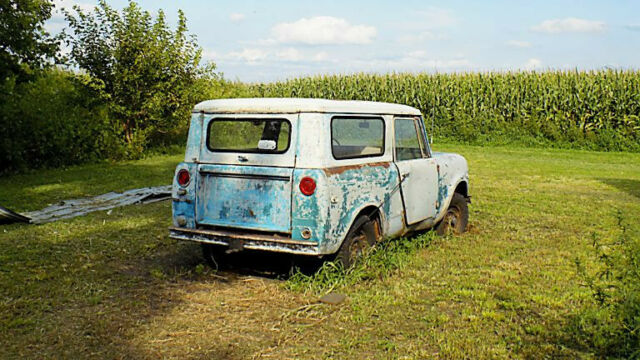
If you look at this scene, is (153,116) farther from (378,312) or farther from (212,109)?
(378,312)

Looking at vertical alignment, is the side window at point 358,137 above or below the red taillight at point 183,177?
above

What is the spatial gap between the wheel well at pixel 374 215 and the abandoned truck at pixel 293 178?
0.01 m

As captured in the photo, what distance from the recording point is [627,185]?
13.6 meters

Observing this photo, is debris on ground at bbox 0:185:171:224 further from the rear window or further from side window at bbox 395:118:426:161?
side window at bbox 395:118:426:161

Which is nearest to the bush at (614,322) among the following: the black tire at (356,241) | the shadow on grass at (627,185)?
the black tire at (356,241)

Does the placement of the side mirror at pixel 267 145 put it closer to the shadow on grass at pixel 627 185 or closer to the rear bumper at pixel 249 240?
the rear bumper at pixel 249 240

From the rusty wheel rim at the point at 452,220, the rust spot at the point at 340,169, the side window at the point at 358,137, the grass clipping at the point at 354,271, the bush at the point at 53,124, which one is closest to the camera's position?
the rust spot at the point at 340,169

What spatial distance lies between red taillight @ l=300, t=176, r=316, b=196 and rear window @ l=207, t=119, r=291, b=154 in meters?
0.50

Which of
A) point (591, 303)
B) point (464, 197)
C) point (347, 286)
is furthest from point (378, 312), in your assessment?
point (464, 197)

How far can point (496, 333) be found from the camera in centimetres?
482

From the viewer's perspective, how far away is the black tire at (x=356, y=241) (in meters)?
6.05

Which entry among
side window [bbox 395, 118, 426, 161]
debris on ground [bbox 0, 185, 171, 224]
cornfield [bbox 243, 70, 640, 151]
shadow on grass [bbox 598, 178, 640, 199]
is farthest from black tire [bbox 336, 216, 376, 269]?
cornfield [bbox 243, 70, 640, 151]

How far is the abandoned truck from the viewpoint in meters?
5.66

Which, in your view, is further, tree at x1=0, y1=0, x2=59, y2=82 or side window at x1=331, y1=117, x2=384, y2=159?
tree at x1=0, y1=0, x2=59, y2=82
